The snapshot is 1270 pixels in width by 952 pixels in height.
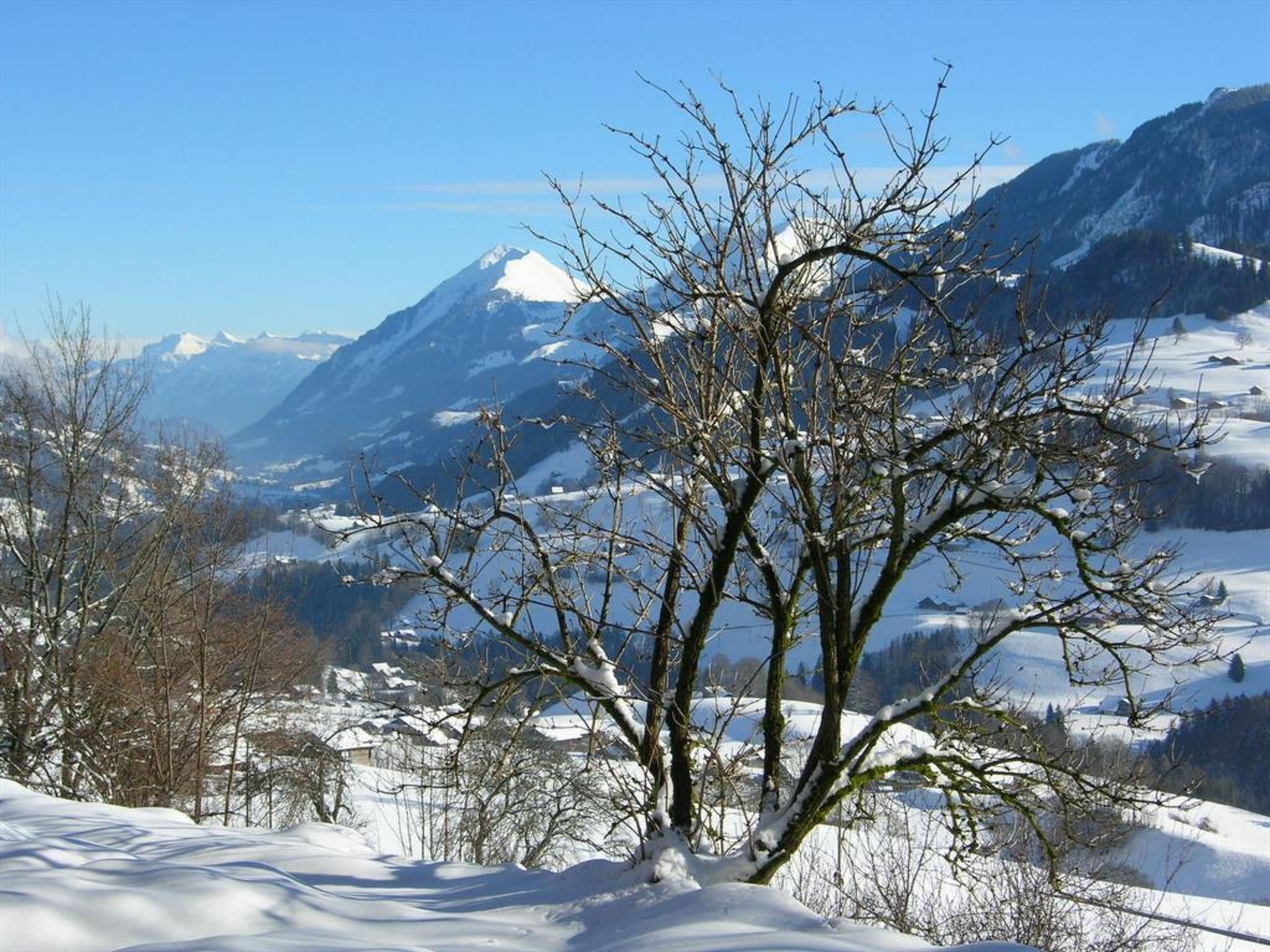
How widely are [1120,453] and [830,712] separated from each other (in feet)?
7.91

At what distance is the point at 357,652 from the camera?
309ft

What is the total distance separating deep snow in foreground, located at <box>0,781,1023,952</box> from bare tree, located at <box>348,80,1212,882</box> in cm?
70

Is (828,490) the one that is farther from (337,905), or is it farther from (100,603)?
(100,603)

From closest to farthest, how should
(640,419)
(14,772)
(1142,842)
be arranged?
1. (640,419)
2. (14,772)
3. (1142,842)

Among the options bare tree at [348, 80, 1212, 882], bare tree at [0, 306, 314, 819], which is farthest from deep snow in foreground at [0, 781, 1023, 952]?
bare tree at [0, 306, 314, 819]

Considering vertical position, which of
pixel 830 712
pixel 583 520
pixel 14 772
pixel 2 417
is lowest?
pixel 14 772

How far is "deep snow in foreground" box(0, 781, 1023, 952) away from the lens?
13.2 feet

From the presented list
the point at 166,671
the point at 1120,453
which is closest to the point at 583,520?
the point at 1120,453

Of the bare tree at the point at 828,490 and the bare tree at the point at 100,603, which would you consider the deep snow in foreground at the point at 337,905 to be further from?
the bare tree at the point at 100,603

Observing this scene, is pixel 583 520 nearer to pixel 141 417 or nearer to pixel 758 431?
pixel 758 431

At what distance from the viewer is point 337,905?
4988 millimetres

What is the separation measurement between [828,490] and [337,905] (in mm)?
3441

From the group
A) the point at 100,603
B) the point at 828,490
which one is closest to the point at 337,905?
the point at 828,490

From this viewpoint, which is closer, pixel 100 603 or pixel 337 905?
pixel 337 905
